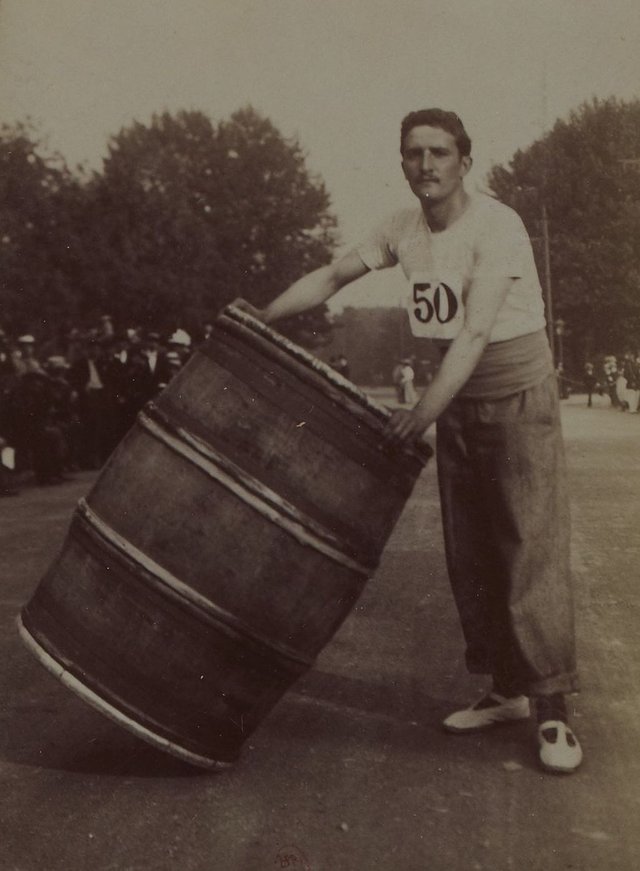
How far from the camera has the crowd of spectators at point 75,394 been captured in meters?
14.8

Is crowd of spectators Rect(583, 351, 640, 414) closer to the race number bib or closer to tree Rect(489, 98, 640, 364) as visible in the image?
tree Rect(489, 98, 640, 364)

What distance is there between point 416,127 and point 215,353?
0.89m

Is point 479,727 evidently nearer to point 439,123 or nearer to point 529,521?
point 529,521

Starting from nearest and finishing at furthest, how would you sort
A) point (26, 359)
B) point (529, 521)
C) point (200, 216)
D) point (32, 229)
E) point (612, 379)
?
point (529, 521) < point (26, 359) < point (32, 229) < point (612, 379) < point (200, 216)

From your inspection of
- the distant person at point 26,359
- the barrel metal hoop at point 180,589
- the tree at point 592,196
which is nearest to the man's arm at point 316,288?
the barrel metal hoop at point 180,589

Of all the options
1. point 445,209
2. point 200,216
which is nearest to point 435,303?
point 445,209

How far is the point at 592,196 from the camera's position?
37.0 feet

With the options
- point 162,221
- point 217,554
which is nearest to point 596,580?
point 217,554

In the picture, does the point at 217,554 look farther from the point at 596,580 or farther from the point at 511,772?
the point at 596,580

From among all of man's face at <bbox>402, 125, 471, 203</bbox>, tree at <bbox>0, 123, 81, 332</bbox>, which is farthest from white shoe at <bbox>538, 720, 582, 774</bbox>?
tree at <bbox>0, 123, 81, 332</bbox>

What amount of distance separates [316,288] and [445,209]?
0.45 meters

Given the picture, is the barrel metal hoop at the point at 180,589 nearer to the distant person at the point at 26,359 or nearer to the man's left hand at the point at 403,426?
the man's left hand at the point at 403,426

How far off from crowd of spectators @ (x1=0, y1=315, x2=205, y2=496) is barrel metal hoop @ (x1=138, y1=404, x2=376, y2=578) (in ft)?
33.7

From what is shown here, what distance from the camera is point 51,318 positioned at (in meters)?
29.1
